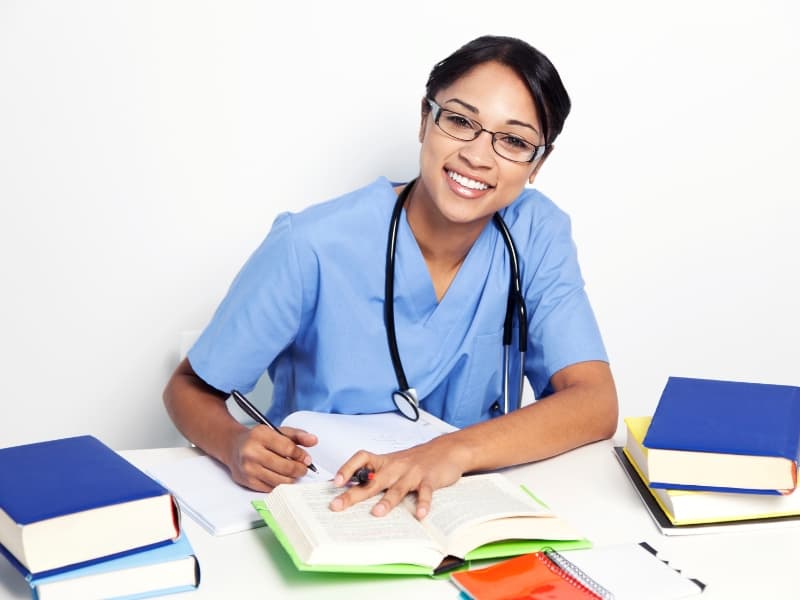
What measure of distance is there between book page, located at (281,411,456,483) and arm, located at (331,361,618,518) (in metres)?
0.09

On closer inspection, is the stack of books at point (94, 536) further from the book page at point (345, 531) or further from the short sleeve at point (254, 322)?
the short sleeve at point (254, 322)

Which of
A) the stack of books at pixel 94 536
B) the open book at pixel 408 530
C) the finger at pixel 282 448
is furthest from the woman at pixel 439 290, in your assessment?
the stack of books at pixel 94 536

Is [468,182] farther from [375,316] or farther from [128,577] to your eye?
[128,577]

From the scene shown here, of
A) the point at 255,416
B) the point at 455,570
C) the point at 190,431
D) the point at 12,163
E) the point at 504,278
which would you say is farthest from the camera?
the point at 12,163

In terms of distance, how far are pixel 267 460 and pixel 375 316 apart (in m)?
0.45

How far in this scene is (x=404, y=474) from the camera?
1.21m

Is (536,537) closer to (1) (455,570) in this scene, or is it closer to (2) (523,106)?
(1) (455,570)

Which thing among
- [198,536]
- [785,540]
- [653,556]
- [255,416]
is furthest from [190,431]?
[785,540]

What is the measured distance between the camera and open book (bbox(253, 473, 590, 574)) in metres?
1.05

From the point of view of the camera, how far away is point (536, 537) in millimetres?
1140

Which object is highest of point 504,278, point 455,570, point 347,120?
point 347,120

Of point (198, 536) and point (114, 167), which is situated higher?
point (114, 167)

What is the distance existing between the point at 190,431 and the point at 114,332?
0.84 metres

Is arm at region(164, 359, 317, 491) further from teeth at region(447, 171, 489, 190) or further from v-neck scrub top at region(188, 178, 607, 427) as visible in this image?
teeth at region(447, 171, 489, 190)
